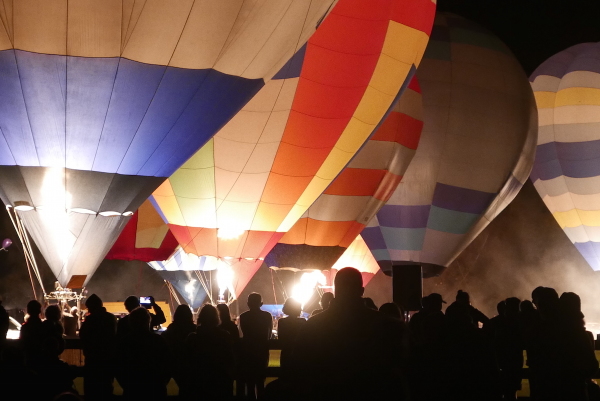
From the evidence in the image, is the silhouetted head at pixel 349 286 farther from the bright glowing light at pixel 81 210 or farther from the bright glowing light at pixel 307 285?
the bright glowing light at pixel 307 285

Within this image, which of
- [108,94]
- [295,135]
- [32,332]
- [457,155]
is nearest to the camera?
[32,332]

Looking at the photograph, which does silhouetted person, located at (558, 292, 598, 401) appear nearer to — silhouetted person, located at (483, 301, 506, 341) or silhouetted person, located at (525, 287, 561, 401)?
silhouetted person, located at (525, 287, 561, 401)

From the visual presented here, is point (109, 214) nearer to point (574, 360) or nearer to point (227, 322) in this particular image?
point (227, 322)

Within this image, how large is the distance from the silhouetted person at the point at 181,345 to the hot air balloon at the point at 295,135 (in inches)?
160

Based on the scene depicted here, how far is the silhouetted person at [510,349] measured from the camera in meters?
3.22

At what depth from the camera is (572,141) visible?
10953 mm

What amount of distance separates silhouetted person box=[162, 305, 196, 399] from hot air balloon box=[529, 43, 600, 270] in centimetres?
930

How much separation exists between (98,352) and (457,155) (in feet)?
22.4

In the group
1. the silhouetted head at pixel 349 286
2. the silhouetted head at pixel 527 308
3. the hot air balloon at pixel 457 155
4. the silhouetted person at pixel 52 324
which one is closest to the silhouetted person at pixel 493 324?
the silhouetted head at pixel 527 308

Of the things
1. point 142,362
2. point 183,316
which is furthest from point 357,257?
point 142,362

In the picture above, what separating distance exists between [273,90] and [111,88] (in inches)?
103

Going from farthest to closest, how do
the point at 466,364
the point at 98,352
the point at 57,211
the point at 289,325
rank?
the point at 57,211 → the point at 289,325 → the point at 98,352 → the point at 466,364

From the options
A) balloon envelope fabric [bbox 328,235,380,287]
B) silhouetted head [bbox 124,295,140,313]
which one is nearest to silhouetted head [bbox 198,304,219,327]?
silhouetted head [bbox 124,295,140,313]

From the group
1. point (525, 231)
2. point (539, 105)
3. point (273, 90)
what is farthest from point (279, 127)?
point (525, 231)
